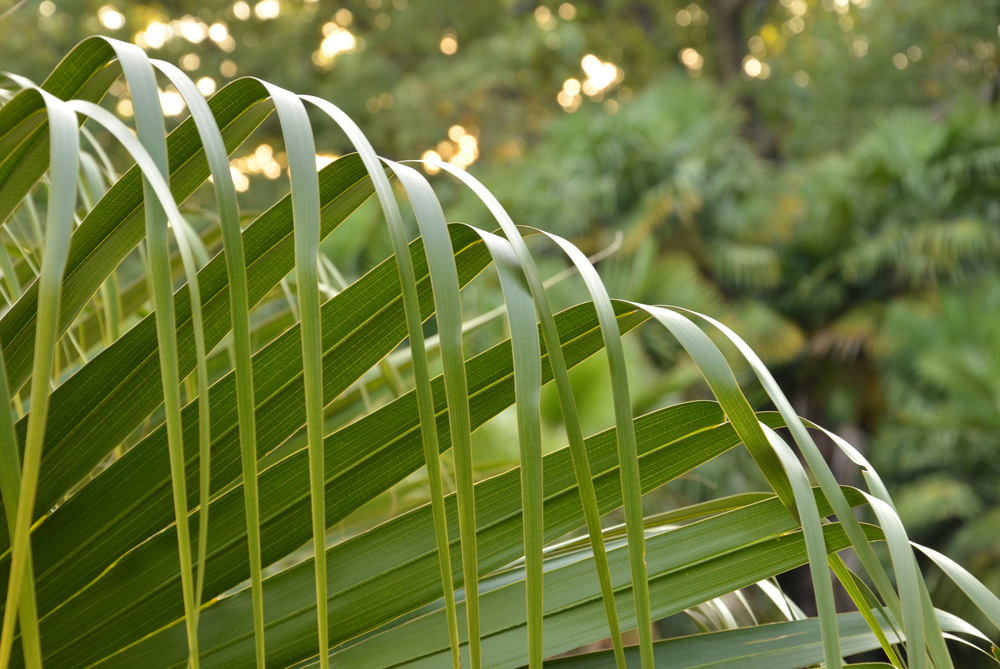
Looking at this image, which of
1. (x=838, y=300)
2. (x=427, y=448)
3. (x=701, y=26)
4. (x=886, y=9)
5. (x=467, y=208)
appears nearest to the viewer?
(x=427, y=448)

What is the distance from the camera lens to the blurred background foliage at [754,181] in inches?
114

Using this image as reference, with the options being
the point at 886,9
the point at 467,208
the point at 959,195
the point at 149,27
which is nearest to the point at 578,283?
the point at 467,208

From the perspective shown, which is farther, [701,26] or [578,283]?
[701,26]

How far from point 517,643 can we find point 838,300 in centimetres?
373

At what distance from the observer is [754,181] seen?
3773 millimetres

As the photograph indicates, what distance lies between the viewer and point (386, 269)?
0.93ft

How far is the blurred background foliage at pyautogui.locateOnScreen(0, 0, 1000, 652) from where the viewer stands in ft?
9.53

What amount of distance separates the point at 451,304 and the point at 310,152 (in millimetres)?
59

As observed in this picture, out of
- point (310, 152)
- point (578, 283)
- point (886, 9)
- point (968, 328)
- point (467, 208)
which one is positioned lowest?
point (310, 152)

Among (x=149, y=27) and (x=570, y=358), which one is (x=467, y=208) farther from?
(x=570, y=358)

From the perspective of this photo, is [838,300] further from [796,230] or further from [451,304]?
[451,304]

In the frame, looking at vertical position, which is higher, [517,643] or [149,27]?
[149,27]

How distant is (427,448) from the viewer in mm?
195

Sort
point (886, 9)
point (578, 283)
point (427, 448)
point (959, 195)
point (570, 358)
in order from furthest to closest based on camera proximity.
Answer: point (886, 9), point (959, 195), point (578, 283), point (570, 358), point (427, 448)
